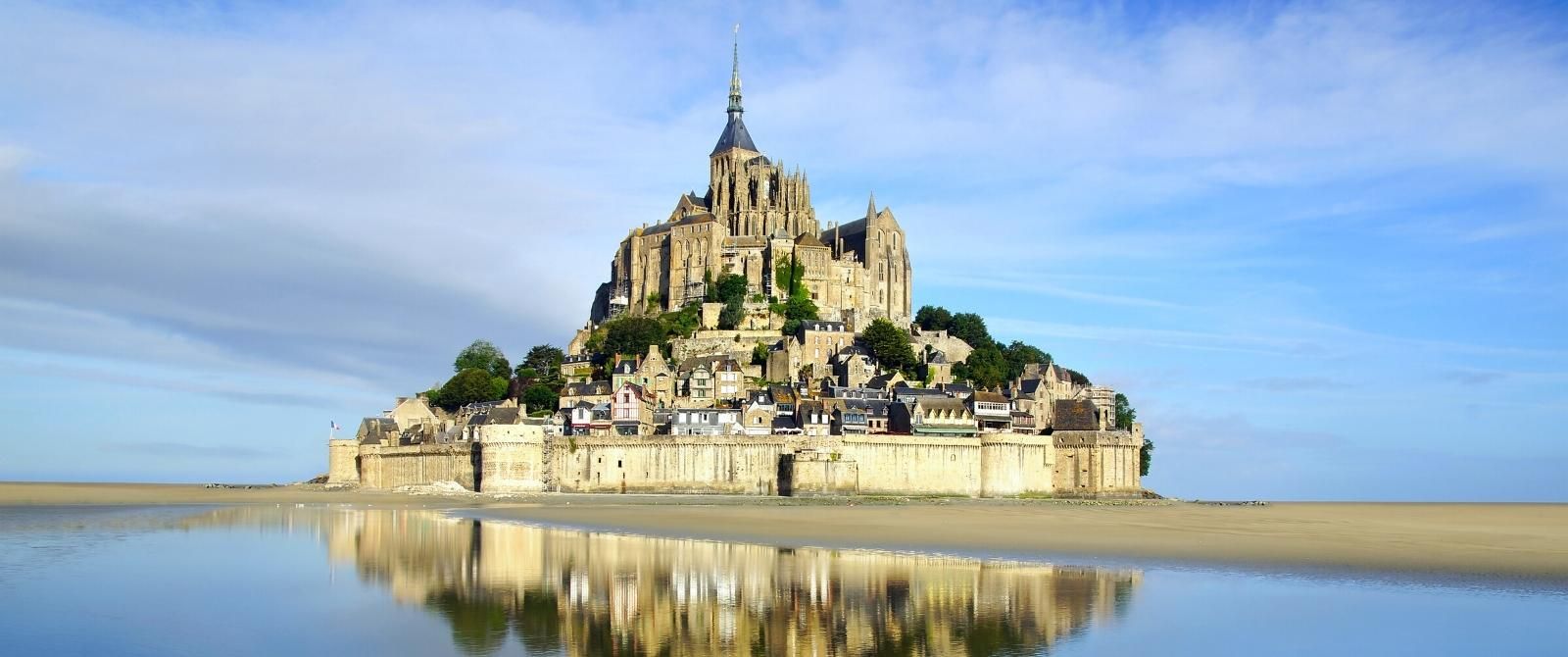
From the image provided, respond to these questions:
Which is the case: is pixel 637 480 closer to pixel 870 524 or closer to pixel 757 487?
pixel 757 487

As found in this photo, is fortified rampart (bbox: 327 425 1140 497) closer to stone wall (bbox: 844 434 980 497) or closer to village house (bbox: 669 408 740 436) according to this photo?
stone wall (bbox: 844 434 980 497)

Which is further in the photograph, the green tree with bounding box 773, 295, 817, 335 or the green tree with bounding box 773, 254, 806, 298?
the green tree with bounding box 773, 254, 806, 298

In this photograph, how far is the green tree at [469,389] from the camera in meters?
80.7

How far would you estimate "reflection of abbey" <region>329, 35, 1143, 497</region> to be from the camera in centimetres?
6169

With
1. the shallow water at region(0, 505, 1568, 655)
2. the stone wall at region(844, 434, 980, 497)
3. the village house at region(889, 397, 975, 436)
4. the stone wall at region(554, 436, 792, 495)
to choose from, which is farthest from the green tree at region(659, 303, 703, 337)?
the shallow water at region(0, 505, 1568, 655)

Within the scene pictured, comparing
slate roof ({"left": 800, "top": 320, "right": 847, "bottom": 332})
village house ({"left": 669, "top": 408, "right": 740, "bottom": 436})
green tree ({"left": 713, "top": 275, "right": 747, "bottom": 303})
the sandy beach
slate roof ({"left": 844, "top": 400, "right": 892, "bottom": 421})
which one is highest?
green tree ({"left": 713, "top": 275, "right": 747, "bottom": 303})

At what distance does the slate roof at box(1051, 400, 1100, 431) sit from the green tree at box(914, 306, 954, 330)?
74.5ft

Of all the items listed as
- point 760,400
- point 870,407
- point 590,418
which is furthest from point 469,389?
point 870,407

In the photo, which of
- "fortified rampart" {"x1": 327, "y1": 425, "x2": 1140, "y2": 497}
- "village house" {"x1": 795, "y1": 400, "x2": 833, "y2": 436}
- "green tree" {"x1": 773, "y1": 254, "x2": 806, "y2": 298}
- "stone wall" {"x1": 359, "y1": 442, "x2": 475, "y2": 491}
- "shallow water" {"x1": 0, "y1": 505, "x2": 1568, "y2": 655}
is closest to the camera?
"shallow water" {"x1": 0, "y1": 505, "x2": 1568, "y2": 655}

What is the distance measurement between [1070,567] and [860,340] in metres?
50.5

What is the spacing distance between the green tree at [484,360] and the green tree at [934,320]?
91.1ft

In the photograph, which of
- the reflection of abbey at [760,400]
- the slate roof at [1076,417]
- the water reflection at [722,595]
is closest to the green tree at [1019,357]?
the reflection of abbey at [760,400]

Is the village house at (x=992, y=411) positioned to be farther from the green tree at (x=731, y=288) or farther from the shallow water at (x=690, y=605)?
the shallow water at (x=690, y=605)

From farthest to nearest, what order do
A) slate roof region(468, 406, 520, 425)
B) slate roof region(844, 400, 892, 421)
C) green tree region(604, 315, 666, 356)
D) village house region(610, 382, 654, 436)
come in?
green tree region(604, 315, 666, 356) → village house region(610, 382, 654, 436) → slate roof region(844, 400, 892, 421) → slate roof region(468, 406, 520, 425)
